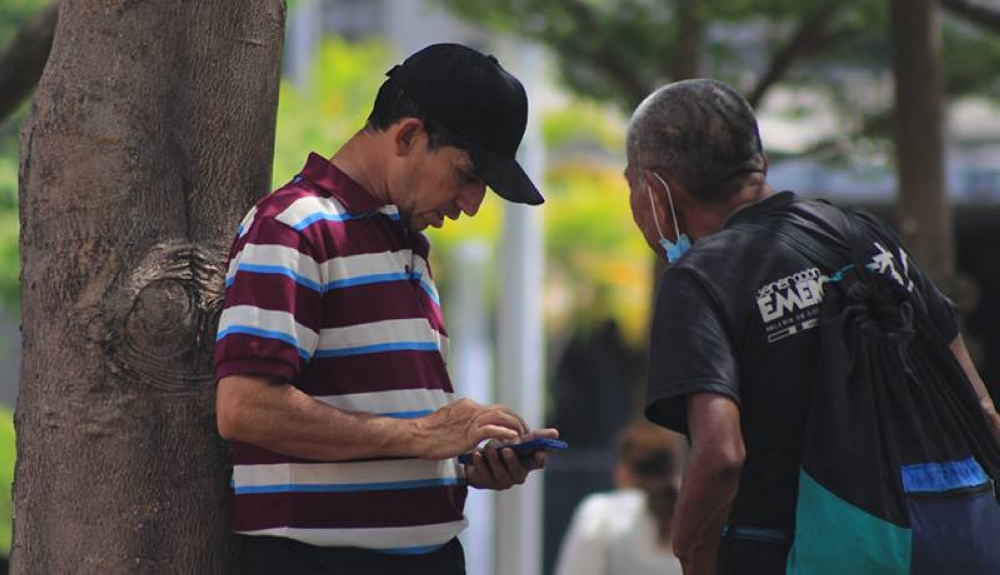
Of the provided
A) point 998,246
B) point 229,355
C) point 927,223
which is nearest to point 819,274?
point 229,355

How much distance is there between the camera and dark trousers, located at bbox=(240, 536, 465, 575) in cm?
304

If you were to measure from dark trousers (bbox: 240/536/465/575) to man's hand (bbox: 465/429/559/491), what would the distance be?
0.20 m

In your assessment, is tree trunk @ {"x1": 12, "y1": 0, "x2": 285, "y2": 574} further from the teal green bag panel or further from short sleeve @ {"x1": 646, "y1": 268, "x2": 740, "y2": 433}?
the teal green bag panel

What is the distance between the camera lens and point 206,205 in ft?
11.3

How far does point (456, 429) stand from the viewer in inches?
120

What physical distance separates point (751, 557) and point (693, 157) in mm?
795

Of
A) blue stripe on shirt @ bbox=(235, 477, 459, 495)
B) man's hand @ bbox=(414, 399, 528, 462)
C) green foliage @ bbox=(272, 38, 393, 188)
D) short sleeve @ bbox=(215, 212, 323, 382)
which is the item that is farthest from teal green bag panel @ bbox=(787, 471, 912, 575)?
green foliage @ bbox=(272, 38, 393, 188)

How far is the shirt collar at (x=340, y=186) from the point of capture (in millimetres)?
3145

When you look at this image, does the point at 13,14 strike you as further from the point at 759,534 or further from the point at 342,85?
the point at 342,85

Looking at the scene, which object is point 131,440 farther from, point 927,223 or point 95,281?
point 927,223

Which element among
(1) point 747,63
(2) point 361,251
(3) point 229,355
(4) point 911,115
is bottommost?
(3) point 229,355

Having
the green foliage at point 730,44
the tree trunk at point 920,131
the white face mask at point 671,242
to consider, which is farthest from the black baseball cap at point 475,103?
the green foliage at point 730,44

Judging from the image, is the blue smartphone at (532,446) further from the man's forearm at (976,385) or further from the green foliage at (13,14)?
the green foliage at (13,14)

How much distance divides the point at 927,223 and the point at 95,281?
4663 mm
